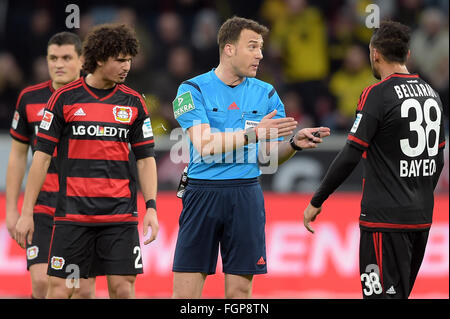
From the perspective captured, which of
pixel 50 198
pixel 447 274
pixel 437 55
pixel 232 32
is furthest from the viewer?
pixel 437 55

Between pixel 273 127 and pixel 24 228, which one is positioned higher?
pixel 273 127

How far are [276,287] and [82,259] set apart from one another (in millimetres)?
3553

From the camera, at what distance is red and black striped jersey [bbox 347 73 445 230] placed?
555 centimetres

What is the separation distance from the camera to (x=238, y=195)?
19.4ft

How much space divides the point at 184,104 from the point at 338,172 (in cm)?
122

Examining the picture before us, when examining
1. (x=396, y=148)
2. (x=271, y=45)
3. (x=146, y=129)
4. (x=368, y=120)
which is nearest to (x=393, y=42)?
(x=368, y=120)

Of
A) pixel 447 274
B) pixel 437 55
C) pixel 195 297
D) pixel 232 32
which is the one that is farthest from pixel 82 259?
pixel 437 55

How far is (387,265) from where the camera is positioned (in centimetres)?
556

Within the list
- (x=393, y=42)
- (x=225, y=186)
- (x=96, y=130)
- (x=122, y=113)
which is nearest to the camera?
(x=393, y=42)

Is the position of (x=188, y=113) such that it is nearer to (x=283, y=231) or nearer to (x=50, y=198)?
(x=50, y=198)

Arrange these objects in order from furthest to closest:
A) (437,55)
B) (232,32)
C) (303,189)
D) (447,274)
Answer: (437,55)
(303,189)
(447,274)
(232,32)

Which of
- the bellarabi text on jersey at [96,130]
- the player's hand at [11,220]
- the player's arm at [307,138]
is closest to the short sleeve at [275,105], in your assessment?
the player's arm at [307,138]

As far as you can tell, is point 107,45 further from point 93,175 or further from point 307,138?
point 307,138

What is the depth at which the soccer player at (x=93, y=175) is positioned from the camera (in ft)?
19.8
